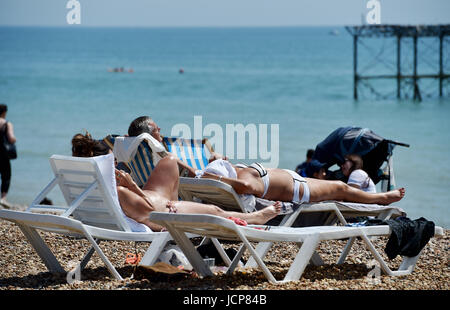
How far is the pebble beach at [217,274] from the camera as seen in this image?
13.2 feet

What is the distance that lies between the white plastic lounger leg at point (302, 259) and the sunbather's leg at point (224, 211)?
0.71 m

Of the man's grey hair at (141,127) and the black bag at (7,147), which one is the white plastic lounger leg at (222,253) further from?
the black bag at (7,147)

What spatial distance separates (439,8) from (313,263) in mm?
40618

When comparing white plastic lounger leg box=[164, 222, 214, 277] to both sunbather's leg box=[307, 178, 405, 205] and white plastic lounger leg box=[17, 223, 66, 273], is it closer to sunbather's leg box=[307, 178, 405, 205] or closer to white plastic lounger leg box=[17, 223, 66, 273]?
white plastic lounger leg box=[17, 223, 66, 273]

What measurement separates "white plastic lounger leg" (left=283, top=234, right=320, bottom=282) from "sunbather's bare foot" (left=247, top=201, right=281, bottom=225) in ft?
2.51

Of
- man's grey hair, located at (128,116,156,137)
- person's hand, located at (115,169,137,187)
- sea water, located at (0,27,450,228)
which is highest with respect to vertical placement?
man's grey hair, located at (128,116,156,137)

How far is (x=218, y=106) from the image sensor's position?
29.5 metres

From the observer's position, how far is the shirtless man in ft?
17.1

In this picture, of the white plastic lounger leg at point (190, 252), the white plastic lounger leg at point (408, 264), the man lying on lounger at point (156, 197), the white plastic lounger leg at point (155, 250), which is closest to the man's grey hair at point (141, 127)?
the man lying on lounger at point (156, 197)

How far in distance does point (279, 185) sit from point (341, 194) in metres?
0.52

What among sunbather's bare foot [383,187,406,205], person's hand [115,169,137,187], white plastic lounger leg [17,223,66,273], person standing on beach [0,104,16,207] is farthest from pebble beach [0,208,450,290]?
person standing on beach [0,104,16,207]
